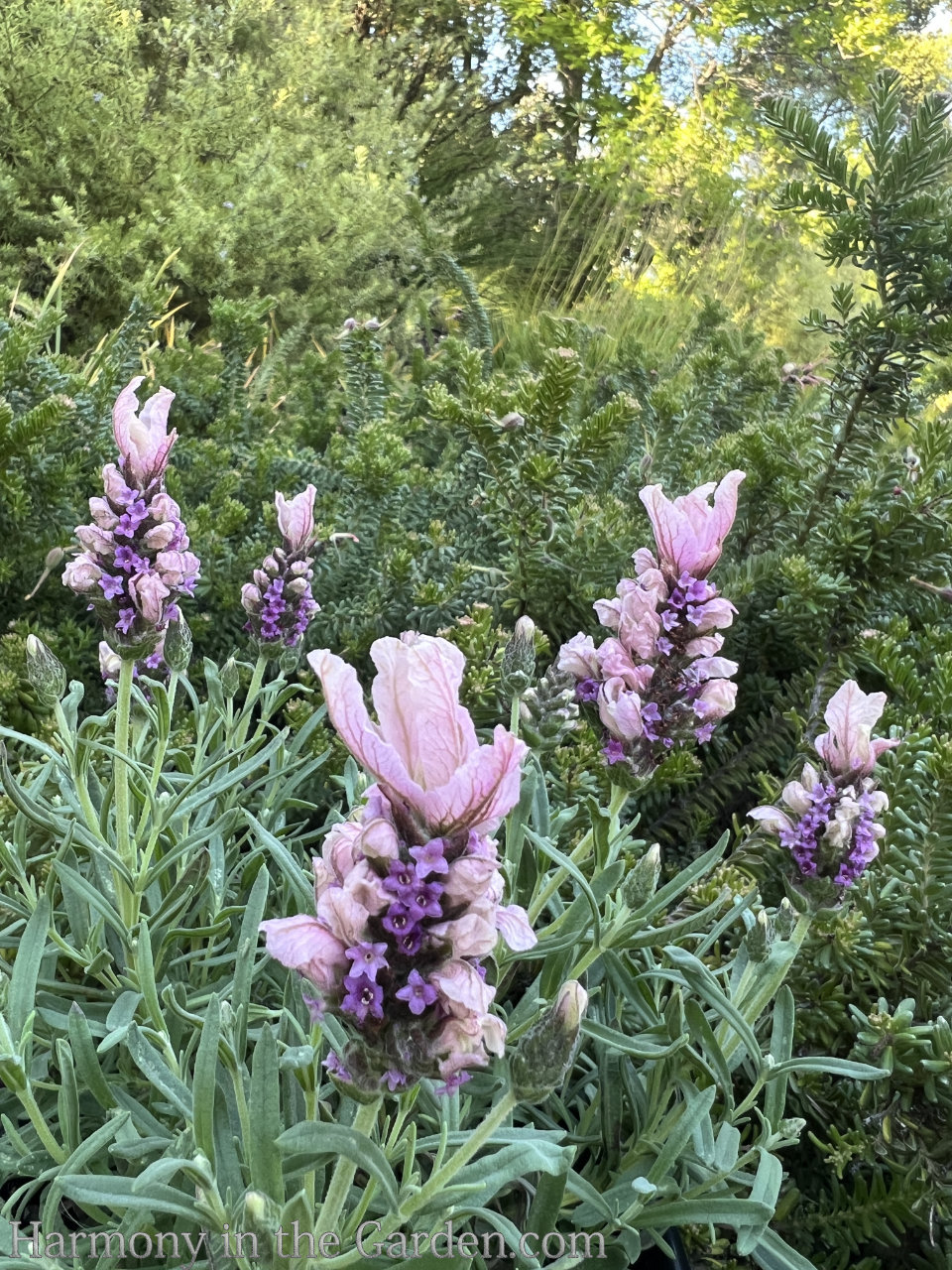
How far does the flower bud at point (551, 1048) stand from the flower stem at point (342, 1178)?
10 cm

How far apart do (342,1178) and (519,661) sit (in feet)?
2.05

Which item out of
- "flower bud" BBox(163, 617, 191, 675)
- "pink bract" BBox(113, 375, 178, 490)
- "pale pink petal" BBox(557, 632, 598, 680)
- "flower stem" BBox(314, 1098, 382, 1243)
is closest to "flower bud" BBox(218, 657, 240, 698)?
"flower bud" BBox(163, 617, 191, 675)

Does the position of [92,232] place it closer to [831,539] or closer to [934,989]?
[831,539]

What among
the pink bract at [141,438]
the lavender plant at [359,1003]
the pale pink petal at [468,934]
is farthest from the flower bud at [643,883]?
the pink bract at [141,438]

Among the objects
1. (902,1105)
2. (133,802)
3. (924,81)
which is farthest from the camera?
(924,81)

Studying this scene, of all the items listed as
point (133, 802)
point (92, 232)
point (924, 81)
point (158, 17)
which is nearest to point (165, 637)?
point (133, 802)

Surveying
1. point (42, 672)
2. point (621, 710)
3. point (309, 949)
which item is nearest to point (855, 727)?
point (621, 710)

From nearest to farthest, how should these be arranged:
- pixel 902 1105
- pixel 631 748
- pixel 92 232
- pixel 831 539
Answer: pixel 631 748
pixel 902 1105
pixel 831 539
pixel 92 232

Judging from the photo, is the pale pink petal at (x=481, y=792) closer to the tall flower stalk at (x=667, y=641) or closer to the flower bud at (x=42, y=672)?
the tall flower stalk at (x=667, y=641)

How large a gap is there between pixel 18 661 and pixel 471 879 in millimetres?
1405

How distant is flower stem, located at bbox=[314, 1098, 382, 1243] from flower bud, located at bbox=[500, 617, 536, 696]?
0.57 m

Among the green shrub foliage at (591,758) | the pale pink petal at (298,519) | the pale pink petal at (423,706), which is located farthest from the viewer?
the pale pink petal at (298,519)

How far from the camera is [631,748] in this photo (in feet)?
3.28

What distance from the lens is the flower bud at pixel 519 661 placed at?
1145mm
